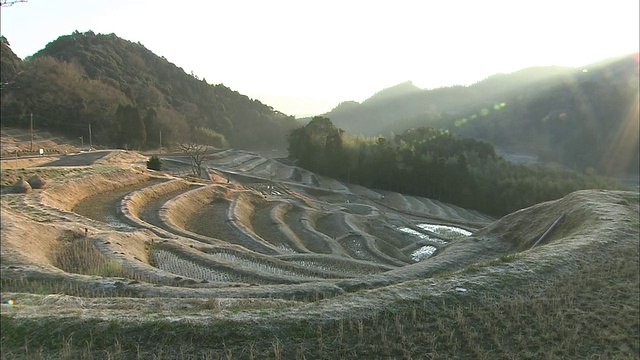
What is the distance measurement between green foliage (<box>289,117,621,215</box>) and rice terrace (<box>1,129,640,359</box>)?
42659mm

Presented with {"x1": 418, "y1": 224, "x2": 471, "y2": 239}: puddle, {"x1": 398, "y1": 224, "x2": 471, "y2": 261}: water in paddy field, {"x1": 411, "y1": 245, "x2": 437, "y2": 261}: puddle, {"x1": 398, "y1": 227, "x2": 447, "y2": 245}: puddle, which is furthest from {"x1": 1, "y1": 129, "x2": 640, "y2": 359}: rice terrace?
{"x1": 418, "y1": 224, "x2": 471, "y2": 239}: puddle

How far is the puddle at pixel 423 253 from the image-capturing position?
1048 inches

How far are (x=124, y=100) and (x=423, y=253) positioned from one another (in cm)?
6995

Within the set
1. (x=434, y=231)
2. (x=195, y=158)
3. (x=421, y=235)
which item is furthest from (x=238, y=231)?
(x=195, y=158)

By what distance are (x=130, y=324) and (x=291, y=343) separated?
2.61m

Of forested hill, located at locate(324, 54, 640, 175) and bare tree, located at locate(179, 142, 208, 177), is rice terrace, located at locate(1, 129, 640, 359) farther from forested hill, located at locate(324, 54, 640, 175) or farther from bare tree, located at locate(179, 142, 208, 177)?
forested hill, located at locate(324, 54, 640, 175)

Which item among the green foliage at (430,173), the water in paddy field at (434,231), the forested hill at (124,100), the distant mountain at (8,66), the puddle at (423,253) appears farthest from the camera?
the forested hill at (124,100)

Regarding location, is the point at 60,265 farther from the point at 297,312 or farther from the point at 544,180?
the point at 544,180

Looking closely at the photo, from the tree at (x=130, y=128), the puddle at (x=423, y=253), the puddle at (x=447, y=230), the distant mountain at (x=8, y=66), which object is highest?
the distant mountain at (x=8, y=66)

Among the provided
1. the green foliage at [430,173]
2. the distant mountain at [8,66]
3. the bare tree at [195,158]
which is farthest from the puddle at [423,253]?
the distant mountain at [8,66]

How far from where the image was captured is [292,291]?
33.8 ft

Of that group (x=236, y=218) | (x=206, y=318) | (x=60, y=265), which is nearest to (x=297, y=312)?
(x=206, y=318)

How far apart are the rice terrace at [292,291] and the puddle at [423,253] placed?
5.76 metres

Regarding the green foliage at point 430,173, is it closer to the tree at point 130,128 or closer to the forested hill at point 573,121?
the tree at point 130,128
